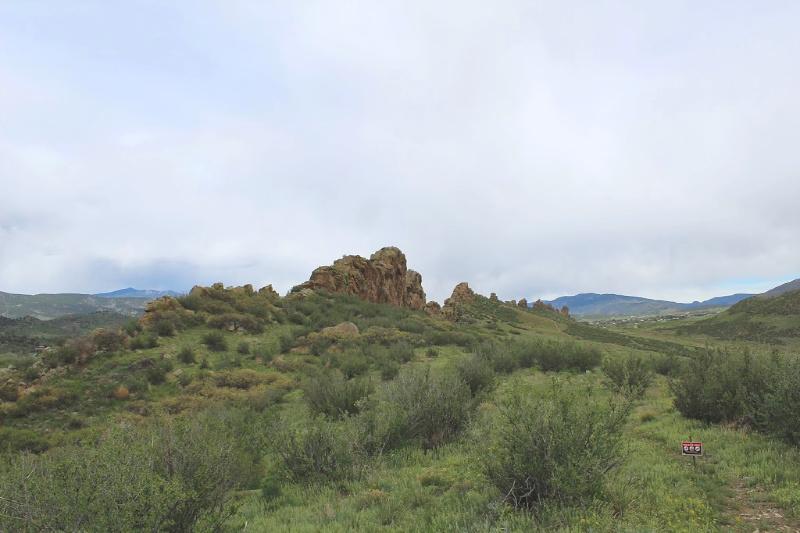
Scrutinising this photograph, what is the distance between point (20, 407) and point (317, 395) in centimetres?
1258

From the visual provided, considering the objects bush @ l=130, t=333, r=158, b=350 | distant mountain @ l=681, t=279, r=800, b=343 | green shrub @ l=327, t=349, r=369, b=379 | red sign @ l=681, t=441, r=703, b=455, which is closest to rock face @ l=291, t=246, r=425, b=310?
bush @ l=130, t=333, r=158, b=350

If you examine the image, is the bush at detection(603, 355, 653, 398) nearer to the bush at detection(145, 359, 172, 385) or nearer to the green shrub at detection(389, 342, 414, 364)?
the green shrub at detection(389, 342, 414, 364)

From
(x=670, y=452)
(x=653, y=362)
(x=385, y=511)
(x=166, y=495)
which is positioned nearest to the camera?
(x=166, y=495)

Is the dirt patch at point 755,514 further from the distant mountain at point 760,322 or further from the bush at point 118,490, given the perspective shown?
the distant mountain at point 760,322

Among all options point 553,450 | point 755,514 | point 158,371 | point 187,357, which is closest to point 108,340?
point 187,357

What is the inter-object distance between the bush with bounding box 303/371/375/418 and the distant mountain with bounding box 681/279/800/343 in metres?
93.4

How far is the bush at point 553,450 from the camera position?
5.47 metres

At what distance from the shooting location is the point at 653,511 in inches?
216

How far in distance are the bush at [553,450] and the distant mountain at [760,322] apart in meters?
95.5

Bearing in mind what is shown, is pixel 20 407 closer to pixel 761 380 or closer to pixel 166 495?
pixel 166 495

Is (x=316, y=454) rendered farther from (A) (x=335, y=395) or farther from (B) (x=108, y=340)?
(B) (x=108, y=340)

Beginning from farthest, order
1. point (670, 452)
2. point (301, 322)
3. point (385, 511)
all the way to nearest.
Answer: point (301, 322) → point (670, 452) → point (385, 511)

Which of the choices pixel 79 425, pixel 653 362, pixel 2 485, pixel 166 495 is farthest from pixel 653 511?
pixel 653 362

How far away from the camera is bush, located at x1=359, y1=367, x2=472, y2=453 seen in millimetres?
9320
